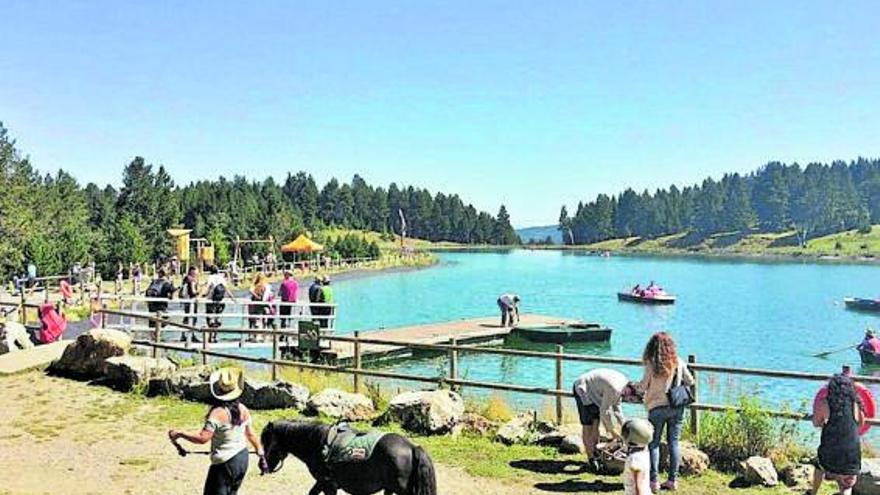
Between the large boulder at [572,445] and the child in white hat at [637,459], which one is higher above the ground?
the child in white hat at [637,459]

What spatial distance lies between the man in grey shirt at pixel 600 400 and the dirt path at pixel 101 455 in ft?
3.39

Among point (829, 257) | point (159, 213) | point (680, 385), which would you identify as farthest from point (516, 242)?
point (680, 385)

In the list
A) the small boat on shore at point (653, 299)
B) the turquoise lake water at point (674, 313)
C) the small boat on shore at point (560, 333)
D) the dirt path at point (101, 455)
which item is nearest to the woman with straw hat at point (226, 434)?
the dirt path at point (101, 455)

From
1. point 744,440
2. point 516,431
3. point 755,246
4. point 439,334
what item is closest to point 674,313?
point 439,334

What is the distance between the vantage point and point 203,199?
94.2 m

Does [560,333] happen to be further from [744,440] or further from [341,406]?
[744,440]

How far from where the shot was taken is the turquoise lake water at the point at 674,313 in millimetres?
25875

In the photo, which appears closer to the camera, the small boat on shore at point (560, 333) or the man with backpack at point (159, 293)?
the man with backpack at point (159, 293)

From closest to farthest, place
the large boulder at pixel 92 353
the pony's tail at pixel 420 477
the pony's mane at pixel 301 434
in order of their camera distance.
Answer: the pony's tail at pixel 420 477 < the pony's mane at pixel 301 434 < the large boulder at pixel 92 353

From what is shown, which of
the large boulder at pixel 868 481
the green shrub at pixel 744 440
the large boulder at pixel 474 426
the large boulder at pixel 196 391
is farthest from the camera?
the large boulder at pixel 196 391

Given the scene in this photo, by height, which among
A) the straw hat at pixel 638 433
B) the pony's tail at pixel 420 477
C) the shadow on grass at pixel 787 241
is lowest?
the pony's tail at pixel 420 477

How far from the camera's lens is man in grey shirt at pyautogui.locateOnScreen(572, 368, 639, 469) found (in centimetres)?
897

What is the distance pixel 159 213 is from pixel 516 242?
134 m

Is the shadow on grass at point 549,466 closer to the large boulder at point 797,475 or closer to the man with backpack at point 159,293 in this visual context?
the large boulder at point 797,475
